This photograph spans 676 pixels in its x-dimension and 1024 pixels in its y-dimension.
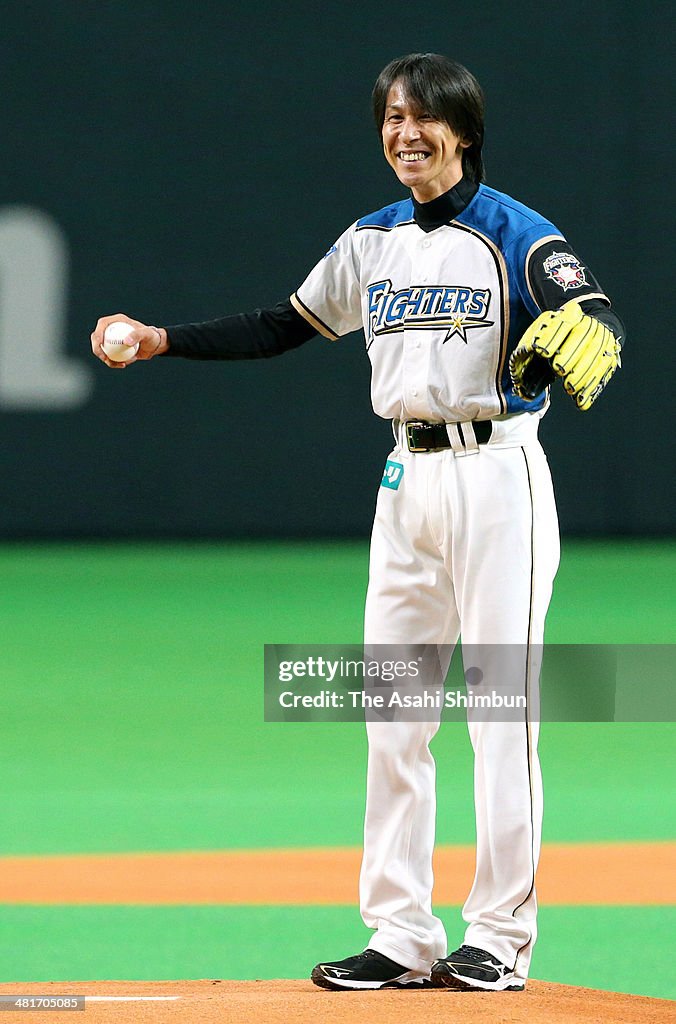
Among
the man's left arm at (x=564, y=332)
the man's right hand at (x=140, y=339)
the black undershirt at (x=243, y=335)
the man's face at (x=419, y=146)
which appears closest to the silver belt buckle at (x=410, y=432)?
the man's left arm at (x=564, y=332)

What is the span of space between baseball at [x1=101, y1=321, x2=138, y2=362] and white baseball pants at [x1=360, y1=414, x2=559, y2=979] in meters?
0.73

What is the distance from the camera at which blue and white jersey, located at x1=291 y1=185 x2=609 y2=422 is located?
3.92m

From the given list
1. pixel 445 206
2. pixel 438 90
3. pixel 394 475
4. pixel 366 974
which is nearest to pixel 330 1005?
pixel 366 974

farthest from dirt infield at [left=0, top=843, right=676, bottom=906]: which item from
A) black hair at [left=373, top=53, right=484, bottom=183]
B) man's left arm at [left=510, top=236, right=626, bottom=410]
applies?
black hair at [left=373, top=53, right=484, bottom=183]

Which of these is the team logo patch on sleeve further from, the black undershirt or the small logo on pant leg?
the small logo on pant leg

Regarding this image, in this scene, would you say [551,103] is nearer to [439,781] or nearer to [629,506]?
[629,506]

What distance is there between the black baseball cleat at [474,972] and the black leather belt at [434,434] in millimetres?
1187

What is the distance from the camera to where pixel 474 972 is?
12.6ft

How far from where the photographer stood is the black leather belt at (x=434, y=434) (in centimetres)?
396

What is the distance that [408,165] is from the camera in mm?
4008

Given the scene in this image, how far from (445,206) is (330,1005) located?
1895 mm

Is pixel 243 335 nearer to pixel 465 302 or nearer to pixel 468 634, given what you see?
pixel 465 302

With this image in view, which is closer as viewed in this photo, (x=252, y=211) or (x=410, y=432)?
(x=410, y=432)

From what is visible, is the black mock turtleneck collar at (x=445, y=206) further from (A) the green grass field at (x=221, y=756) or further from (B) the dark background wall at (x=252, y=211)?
(B) the dark background wall at (x=252, y=211)
